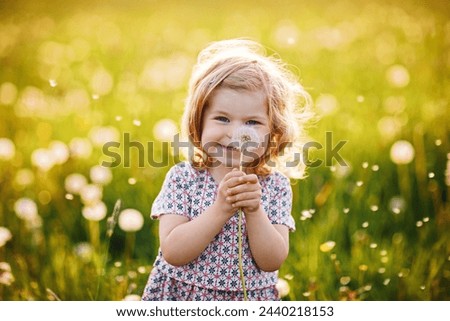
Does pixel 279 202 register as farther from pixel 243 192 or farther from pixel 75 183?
pixel 75 183

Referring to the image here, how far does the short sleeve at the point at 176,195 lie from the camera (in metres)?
1.17

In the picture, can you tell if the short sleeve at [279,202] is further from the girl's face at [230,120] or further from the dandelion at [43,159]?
the dandelion at [43,159]

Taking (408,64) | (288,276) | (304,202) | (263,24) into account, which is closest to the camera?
(288,276)

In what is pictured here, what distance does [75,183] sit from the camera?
5.36 ft

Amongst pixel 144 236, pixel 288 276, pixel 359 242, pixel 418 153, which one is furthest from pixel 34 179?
pixel 418 153

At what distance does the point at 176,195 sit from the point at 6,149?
0.61 metres

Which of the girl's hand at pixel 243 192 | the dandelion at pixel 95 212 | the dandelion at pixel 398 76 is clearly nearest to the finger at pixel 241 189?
the girl's hand at pixel 243 192

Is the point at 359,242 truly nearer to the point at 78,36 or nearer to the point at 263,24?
the point at 263,24

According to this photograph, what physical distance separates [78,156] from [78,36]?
0.48 metres

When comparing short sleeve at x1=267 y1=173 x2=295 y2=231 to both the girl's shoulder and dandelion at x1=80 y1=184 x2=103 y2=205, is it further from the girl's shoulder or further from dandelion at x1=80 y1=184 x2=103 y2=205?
dandelion at x1=80 y1=184 x2=103 y2=205

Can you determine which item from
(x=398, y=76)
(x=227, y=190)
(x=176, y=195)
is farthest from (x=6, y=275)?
(x=398, y=76)

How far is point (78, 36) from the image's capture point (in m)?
2.02

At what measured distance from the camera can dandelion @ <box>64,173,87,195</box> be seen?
162 centimetres

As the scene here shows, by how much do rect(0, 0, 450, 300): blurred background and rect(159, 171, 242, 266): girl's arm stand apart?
220 mm
